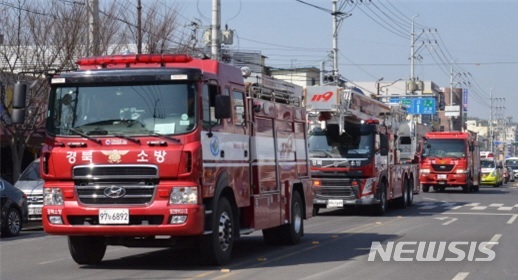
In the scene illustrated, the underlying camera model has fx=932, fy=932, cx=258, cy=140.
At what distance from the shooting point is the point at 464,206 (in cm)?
3397

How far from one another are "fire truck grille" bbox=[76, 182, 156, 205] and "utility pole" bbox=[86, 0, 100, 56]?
15909mm

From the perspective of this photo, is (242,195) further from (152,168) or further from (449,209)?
(449,209)

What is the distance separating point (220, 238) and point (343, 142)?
13948 millimetres

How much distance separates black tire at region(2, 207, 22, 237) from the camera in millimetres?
21094

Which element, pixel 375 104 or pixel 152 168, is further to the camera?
pixel 375 104

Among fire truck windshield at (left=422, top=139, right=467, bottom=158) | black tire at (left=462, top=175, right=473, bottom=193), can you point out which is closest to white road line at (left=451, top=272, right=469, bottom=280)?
fire truck windshield at (left=422, top=139, right=467, bottom=158)

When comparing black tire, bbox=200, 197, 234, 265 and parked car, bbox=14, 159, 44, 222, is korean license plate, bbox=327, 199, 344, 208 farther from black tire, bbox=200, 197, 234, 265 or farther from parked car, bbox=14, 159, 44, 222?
black tire, bbox=200, 197, 234, 265

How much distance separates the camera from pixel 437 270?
14125mm

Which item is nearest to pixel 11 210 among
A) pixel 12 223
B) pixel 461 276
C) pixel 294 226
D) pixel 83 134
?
pixel 12 223

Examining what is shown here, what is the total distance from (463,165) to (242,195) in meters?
32.6

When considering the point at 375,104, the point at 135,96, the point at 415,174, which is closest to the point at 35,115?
the point at 375,104

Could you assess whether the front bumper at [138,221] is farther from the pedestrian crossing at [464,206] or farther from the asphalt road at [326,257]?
the pedestrian crossing at [464,206]

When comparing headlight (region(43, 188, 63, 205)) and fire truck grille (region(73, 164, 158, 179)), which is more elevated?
fire truck grille (region(73, 164, 158, 179))

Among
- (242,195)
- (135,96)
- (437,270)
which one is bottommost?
(437,270)
